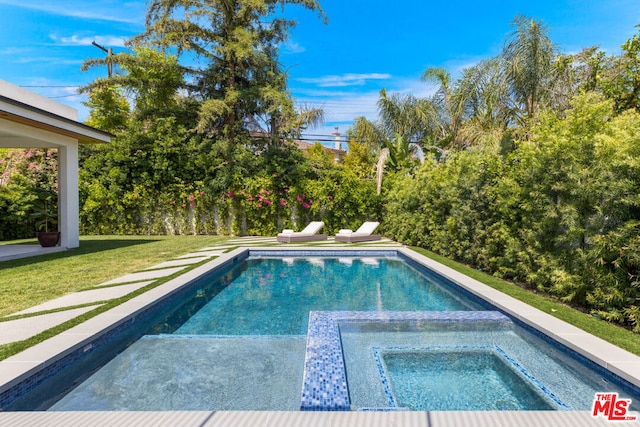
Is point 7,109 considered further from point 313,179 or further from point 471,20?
point 471,20

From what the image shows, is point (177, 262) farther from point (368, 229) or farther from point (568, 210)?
point (568, 210)

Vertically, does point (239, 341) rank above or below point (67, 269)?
below

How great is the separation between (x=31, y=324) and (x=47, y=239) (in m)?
8.60

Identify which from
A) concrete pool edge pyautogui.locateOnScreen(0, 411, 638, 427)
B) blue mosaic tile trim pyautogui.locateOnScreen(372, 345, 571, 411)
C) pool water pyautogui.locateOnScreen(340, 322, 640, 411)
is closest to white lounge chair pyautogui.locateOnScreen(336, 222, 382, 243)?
pool water pyautogui.locateOnScreen(340, 322, 640, 411)

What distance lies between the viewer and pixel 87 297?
5.62 metres

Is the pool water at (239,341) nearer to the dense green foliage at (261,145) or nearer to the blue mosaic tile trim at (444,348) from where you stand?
the blue mosaic tile trim at (444,348)

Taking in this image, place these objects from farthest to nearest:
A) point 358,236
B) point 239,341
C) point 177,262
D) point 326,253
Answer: point 358,236
point 326,253
point 177,262
point 239,341

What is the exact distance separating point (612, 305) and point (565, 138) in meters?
2.49

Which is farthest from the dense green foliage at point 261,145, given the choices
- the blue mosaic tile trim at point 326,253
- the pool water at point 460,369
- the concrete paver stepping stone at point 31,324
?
the concrete paver stepping stone at point 31,324

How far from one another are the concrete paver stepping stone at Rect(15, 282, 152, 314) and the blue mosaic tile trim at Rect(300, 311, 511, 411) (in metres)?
3.18

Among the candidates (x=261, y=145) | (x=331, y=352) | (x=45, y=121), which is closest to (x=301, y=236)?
(x=261, y=145)

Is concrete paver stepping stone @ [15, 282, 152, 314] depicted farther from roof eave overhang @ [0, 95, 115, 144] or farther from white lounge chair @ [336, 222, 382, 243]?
white lounge chair @ [336, 222, 382, 243]

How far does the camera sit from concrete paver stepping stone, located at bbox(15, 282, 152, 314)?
16.6 feet

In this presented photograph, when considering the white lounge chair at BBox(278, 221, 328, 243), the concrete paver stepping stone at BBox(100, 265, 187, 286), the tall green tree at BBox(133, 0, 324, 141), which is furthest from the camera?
the tall green tree at BBox(133, 0, 324, 141)
